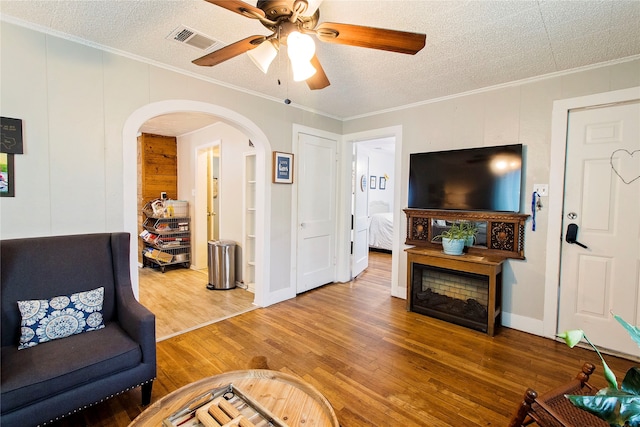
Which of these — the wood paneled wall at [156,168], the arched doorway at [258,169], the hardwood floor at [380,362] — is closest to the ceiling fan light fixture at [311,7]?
the arched doorway at [258,169]

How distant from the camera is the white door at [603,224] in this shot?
2.40 m

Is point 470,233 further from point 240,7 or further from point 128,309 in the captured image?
point 128,309

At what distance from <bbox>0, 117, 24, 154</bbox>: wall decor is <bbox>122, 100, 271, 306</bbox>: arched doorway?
601mm

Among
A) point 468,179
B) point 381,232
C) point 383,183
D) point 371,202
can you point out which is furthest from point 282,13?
point 383,183

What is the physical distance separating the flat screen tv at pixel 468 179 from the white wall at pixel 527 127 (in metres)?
0.11

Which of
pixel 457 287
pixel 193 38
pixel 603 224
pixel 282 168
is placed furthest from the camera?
pixel 282 168

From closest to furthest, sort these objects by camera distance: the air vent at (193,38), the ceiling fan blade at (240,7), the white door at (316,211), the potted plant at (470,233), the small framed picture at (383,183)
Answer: the ceiling fan blade at (240,7) < the air vent at (193,38) < the potted plant at (470,233) < the white door at (316,211) < the small framed picture at (383,183)

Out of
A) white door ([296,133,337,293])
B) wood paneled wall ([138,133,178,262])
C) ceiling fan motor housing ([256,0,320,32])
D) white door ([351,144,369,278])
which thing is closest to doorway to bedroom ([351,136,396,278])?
white door ([351,144,369,278])

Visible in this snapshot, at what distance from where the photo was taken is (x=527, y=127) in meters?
2.84

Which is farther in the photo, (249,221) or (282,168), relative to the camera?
(249,221)

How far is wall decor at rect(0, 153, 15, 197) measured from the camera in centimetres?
192

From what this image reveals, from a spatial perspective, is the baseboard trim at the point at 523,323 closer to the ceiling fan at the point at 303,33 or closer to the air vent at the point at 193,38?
the ceiling fan at the point at 303,33

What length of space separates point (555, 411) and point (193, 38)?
117 inches

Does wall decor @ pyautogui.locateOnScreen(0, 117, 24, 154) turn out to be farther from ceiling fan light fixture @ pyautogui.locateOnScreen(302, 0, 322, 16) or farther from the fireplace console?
the fireplace console
